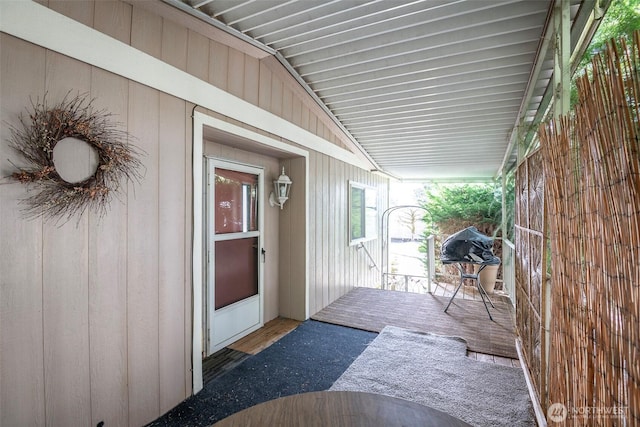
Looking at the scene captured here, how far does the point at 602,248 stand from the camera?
917 millimetres

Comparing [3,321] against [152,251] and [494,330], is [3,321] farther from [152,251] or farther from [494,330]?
[494,330]

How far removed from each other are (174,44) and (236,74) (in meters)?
0.67

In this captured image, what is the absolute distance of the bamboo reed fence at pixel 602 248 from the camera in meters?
0.76

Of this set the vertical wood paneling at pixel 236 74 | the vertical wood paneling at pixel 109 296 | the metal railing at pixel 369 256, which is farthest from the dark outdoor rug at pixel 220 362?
the metal railing at pixel 369 256

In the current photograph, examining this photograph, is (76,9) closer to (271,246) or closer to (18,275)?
(18,275)

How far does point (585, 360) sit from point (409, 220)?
8.48m

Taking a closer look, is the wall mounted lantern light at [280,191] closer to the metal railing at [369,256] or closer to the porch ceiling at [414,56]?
the porch ceiling at [414,56]

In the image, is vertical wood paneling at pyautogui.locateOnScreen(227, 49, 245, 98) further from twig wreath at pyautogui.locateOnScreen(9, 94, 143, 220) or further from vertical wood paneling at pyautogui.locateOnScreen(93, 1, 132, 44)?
twig wreath at pyautogui.locateOnScreen(9, 94, 143, 220)

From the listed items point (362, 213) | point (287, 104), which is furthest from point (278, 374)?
point (362, 213)

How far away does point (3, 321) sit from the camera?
142 cm

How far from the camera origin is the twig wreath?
148 centimetres

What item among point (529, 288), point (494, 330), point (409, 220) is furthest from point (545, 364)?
point (409, 220)

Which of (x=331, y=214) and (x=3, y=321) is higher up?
(x=331, y=214)

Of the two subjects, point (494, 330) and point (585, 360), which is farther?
point (494, 330)
